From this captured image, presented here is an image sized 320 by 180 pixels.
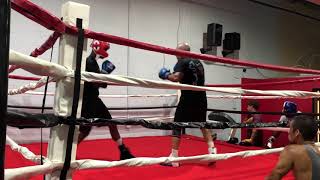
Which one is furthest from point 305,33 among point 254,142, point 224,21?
point 254,142

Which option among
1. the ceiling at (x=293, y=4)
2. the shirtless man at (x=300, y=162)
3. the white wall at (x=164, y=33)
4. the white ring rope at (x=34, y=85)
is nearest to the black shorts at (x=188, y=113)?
the white ring rope at (x=34, y=85)

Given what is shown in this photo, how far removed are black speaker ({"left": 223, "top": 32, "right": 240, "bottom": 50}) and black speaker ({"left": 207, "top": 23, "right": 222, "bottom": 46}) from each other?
33cm

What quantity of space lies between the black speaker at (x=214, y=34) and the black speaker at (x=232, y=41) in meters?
0.33

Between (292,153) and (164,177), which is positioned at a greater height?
(292,153)

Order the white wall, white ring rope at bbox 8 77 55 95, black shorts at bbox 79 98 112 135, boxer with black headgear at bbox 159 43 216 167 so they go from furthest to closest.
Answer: the white wall < boxer with black headgear at bbox 159 43 216 167 < black shorts at bbox 79 98 112 135 < white ring rope at bbox 8 77 55 95

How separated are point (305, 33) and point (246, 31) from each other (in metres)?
2.32

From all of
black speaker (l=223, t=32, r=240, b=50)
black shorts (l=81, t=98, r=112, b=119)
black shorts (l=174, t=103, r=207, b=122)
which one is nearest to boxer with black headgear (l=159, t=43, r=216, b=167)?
black shorts (l=174, t=103, r=207, b=122)

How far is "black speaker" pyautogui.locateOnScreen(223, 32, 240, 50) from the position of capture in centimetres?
616

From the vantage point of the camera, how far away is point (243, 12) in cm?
669

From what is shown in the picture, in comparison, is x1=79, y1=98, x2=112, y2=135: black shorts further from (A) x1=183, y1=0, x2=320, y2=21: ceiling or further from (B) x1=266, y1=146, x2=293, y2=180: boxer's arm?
(A) x1=183, y1=0, x2=320, y2=21: ceiling

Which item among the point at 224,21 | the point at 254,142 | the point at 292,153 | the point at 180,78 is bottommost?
the point at 254,142

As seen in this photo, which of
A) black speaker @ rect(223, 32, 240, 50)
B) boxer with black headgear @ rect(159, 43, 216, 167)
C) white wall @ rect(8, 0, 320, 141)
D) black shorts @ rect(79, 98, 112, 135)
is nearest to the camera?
black shorts @ rect(79, 98, 112, 135)

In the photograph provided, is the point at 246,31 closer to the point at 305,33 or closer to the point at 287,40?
the point at 287,40

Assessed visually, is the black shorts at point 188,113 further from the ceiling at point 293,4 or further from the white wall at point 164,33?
the ceiling at point 293,4
